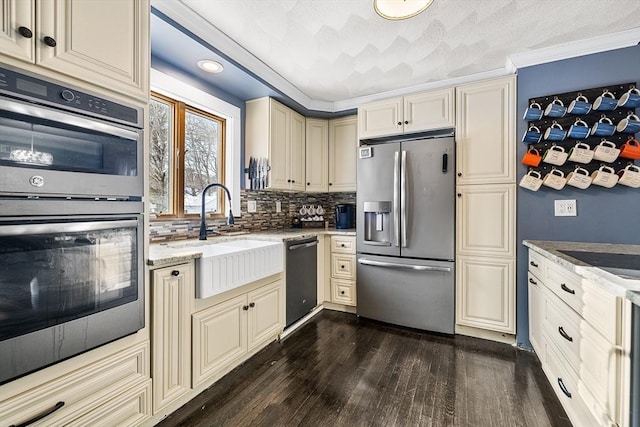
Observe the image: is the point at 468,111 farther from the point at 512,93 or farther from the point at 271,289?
the point at 271,289

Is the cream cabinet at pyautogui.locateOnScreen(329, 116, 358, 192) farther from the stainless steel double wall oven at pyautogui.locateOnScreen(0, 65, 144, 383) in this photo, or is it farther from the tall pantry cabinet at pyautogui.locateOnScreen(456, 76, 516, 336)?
the stainless steel double wall oven at pyautogui.locateOnScreen(0, 65, 144, 383)

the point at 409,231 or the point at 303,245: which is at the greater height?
the point at 409,231

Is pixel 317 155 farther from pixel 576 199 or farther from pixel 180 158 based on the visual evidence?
pixel 576 199

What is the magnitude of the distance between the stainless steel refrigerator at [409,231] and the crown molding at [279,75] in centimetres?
57

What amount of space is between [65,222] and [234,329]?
3.95 feet

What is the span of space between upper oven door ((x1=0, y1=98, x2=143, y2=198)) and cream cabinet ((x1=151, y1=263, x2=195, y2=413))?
0.49 metres

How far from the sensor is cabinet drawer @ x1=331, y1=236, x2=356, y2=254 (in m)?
2.95

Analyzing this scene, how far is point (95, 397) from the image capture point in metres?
1.17

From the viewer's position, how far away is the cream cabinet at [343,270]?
2975 millimetres

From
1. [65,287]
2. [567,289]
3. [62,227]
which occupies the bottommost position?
[567,289]

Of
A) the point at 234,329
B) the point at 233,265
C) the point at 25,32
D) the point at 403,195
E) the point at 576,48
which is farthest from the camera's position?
the point at 403,195

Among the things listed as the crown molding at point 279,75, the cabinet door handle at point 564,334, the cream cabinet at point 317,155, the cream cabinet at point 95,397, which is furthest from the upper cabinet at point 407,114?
the cream cabinet at point 95,397

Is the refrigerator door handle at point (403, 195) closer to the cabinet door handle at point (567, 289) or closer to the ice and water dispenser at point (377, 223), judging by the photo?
the ice and water dispenser at point (377, 223)

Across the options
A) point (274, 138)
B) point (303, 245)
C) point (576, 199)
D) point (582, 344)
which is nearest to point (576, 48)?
point (576, 199)
